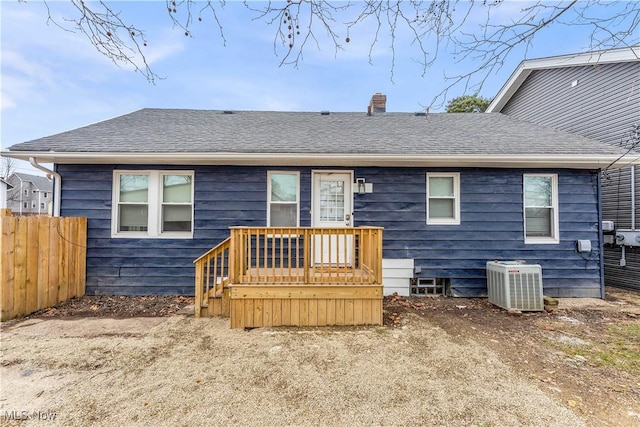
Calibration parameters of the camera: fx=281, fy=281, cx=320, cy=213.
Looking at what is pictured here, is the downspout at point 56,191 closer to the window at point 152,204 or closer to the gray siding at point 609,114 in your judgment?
the window at point 152,204

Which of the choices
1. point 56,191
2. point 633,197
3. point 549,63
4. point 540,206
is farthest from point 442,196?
point 56,191

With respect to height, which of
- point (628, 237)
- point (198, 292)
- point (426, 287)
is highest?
point (628, 237)

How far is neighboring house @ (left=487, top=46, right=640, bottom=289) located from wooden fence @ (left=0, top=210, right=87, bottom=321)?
9.68m

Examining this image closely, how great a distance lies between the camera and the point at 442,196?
5418 mm

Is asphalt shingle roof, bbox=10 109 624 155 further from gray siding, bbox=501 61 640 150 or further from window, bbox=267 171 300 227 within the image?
gray siding, bbox=501 61 640 150

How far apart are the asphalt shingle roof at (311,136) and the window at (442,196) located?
1.84 ft

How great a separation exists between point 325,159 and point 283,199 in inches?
43.9

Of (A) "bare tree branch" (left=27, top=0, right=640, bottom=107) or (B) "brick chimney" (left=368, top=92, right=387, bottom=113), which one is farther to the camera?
(B) "brick chimney" (left=368, top=92, right=387, bottom=113)

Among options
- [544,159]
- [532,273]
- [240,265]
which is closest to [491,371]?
[532,273]

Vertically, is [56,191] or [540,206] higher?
[56,191]

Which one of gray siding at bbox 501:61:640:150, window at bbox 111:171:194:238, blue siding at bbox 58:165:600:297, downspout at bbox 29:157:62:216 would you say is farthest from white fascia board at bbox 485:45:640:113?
downspout at bbox 29:157:62:216

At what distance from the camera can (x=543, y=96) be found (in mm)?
8352

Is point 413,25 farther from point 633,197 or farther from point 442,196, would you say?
point 633,197

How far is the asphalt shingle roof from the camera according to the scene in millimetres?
5070
